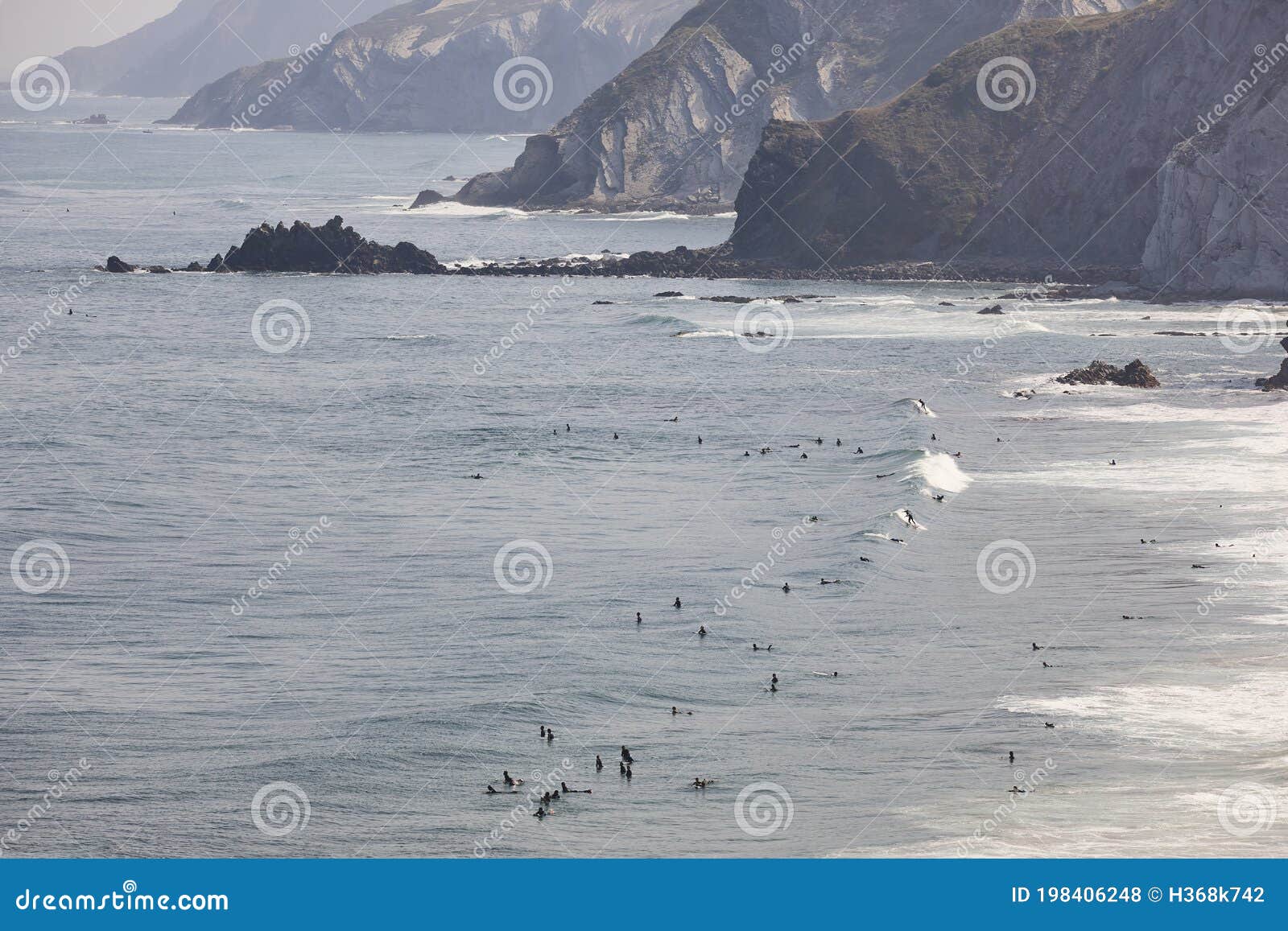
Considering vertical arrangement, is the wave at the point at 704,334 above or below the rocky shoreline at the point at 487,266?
below

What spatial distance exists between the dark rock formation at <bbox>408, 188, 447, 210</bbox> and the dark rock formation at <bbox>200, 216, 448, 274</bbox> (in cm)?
5685

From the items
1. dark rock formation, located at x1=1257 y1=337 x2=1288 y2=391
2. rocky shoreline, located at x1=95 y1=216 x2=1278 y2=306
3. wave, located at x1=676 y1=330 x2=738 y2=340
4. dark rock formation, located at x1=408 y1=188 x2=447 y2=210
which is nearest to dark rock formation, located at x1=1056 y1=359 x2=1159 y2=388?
dark rock formation, located at x1=1257 y1=337 x2=1288 y2=391

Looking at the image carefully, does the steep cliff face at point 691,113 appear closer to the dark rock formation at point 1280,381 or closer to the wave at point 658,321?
the wave at point 658,321

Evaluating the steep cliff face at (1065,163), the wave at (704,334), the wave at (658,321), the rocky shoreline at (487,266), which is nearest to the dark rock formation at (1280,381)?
the steep cliff face at (1065,163)

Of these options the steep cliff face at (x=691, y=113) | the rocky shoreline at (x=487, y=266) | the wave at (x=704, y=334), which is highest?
the steep cliff face at (x=691, y=113)

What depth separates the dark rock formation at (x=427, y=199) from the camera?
178 m

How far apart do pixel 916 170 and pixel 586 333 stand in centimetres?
4317

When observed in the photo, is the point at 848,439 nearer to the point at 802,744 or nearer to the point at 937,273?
the point at 802,744

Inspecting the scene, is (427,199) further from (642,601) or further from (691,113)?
(642,601)

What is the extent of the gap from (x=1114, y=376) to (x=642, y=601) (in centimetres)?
4038

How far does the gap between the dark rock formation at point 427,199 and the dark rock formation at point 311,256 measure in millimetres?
56852

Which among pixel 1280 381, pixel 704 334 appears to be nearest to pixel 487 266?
pixel 704 334

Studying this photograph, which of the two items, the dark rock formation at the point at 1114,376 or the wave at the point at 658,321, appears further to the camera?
the wave at the point at 658,321

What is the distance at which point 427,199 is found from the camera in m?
180
